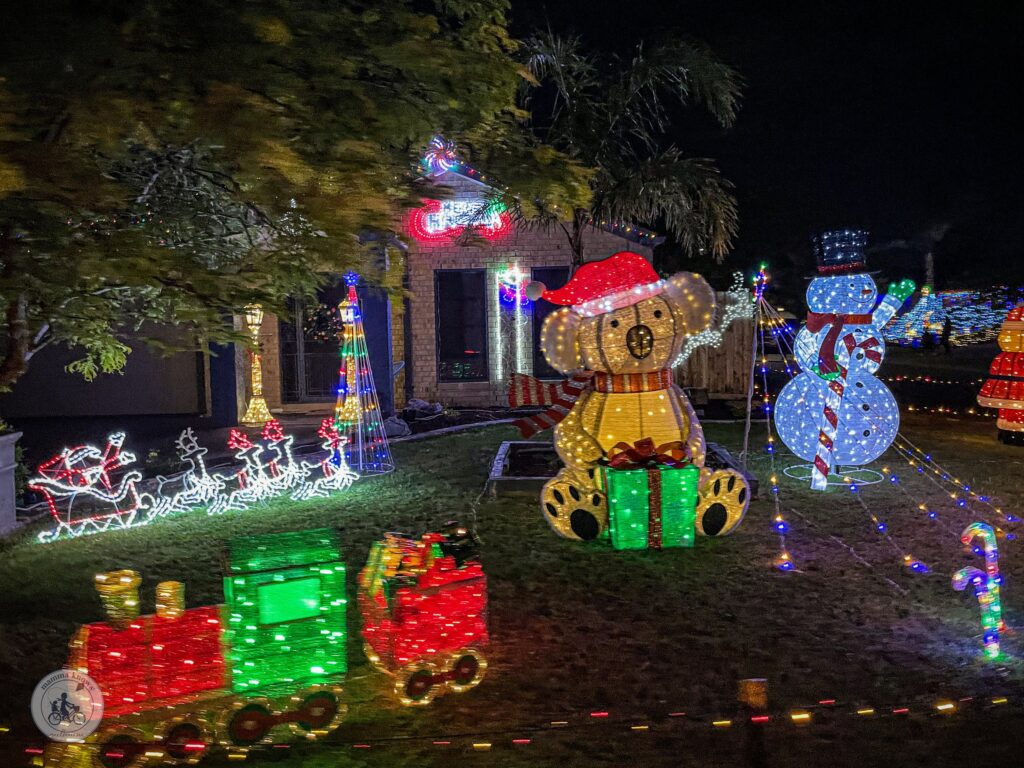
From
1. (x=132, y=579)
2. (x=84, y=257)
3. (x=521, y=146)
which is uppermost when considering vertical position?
(x=521, y=146)

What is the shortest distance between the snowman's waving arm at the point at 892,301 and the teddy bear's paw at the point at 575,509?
13.7 ft

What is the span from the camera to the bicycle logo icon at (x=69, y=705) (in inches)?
157

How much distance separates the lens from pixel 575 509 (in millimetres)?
7504

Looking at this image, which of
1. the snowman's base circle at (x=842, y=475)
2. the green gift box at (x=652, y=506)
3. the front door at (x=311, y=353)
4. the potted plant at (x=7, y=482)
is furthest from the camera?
the front door at (x=311, y=353)

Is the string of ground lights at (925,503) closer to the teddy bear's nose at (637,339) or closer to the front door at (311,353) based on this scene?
the teddy bear's nose at (637,339)

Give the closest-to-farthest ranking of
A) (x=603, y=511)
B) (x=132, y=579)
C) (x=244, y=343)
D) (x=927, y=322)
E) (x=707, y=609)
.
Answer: (x=132, y=579) < (x=244, y=343) < (x=707, y=609) < (x=603, y=511) < (x=927, y=322)

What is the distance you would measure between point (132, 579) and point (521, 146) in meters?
3.67

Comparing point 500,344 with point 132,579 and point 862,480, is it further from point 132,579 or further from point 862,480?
point 132,579

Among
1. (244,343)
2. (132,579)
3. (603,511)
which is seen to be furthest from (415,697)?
(603,511)

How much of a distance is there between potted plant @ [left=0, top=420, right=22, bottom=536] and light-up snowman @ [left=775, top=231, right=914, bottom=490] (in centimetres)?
819

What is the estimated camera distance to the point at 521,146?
600 centimetres

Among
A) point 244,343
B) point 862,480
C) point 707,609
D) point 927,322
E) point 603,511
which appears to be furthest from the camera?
point 927,322

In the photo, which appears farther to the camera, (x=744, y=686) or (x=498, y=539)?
(x=498, y=539)

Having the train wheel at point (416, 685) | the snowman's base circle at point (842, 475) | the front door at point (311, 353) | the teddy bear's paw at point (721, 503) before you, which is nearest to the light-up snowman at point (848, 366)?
the snowman's base circle at point (842, 475)
